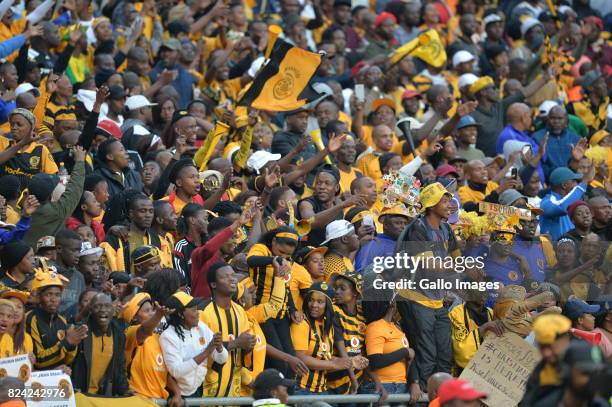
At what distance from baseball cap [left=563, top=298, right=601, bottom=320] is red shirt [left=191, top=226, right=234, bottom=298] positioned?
3228 mm

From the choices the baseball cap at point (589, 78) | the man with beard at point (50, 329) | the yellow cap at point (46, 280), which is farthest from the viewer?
the baseball cap at point (589, 78)

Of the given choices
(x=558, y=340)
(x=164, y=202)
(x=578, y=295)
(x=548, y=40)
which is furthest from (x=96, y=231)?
(x=548, y=40)

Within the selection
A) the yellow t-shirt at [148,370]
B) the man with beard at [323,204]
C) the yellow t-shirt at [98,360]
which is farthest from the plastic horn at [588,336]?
the yellow t-shirt at [98,360]

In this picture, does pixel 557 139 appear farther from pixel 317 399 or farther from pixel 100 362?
pixel 100 362

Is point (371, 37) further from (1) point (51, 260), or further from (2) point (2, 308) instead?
(2) point (2, 308)

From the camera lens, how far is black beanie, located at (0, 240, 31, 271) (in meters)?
12.0

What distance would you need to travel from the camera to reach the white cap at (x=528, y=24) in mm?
24344

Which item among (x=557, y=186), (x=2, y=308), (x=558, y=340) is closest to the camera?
(x=558, y=340)

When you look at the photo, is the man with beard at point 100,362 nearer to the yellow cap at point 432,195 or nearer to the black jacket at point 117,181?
the black jacket at point 117,181

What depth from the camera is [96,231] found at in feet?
45.1

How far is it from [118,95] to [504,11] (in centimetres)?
1055

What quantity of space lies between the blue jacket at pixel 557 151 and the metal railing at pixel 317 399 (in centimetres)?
693

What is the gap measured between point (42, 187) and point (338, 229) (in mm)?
2616

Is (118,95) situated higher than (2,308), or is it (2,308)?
(2,308)
